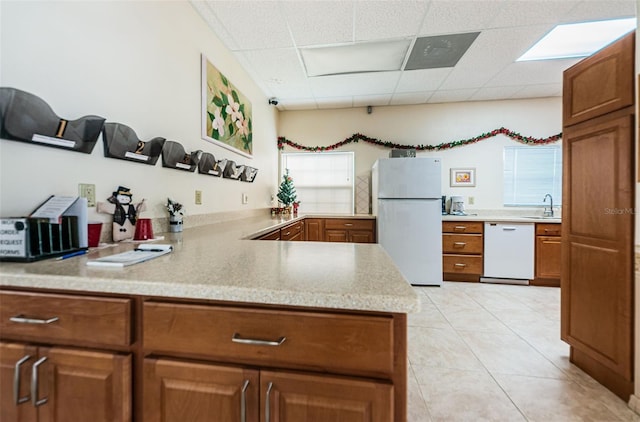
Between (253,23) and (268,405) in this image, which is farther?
(253,23)

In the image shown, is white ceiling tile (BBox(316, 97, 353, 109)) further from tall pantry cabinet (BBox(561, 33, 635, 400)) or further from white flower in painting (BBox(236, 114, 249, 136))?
tall pantry cabinet (BBox(561, 33, 635, 400))

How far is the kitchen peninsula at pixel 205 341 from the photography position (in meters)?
0.64

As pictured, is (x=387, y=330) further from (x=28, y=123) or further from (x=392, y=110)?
(x=392, y=110)

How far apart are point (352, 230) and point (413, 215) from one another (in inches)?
33.5

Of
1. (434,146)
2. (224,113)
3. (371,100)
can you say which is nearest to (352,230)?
(434,146)

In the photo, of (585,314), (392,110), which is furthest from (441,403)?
(392,110)

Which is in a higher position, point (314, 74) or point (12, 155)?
point (314, 74)

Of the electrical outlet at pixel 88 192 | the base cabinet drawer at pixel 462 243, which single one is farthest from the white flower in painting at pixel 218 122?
the base cabinet drawer at pixel 462 243

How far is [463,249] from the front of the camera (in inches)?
139

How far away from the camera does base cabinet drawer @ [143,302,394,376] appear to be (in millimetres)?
632

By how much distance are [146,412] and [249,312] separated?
426mm

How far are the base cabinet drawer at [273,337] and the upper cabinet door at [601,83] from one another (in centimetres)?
184

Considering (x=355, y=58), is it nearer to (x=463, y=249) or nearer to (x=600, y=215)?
(x=600, y=215)

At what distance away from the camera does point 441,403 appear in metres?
1.44
